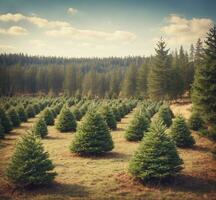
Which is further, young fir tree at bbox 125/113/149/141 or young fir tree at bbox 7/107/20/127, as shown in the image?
young fir tree at bbox 7/107/20/127

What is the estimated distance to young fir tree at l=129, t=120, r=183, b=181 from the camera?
13766 millimetres

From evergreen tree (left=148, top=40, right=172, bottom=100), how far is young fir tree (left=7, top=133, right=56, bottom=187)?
162 feet

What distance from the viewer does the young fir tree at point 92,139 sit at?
18.6m

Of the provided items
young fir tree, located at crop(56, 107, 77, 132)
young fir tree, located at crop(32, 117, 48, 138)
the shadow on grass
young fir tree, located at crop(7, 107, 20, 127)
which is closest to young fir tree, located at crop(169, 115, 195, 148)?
the shadow on grass

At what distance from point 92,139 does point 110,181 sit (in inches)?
197

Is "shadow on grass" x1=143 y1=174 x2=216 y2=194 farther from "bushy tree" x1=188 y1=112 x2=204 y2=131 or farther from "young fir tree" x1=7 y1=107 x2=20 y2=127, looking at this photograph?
"young fir tree" x1=7 y1=107 x2=20 y2=127

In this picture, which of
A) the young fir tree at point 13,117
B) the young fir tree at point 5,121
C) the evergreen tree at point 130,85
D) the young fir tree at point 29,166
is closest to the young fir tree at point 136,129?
the young fir tree at point 29,166

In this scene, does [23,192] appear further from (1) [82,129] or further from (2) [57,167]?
(1) [82,129]

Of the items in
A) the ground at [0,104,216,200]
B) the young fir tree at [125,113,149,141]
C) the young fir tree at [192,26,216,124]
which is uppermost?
the young fir tree at [192,26,216,124]

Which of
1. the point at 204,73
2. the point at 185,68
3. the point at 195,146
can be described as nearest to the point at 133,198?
the point at 195,146

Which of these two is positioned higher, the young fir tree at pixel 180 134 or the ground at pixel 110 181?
the young fir tree at pixel 180 134

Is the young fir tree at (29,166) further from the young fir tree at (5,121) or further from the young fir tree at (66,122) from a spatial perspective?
the young fir tree at (5,121)

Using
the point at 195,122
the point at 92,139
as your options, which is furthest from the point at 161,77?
the point at 92,139

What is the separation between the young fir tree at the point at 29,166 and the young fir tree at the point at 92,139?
17.3 ft
